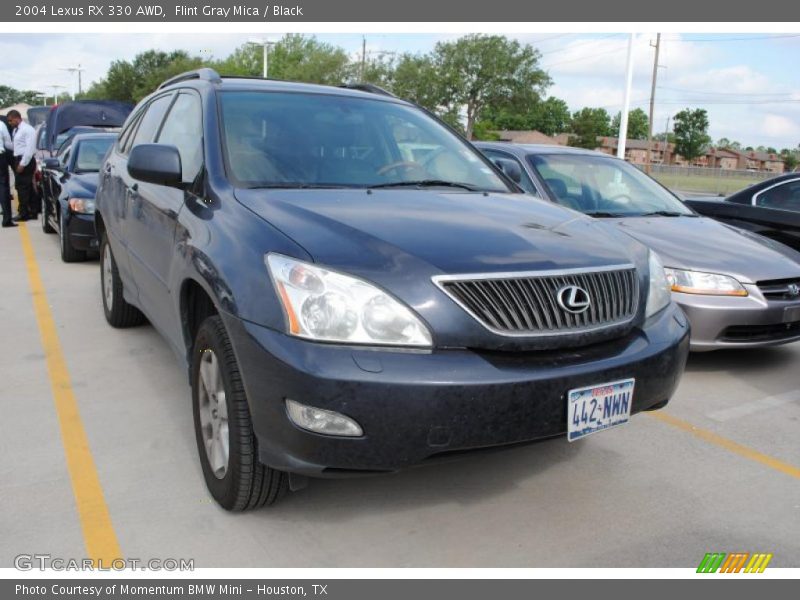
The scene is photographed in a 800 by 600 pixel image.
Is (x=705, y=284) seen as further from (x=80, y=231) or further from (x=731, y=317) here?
(x=80, y=231)

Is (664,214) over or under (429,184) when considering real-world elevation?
under

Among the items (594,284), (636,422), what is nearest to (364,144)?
(594,284)

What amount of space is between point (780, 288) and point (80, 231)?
7.01 meters

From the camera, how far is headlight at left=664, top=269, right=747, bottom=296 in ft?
16.2

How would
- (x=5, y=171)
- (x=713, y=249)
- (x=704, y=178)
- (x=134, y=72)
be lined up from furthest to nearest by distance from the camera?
1. (x=134, y=72)
2. (x=704, y=178)
3. (x=5, y=171)
4. (x=713, y=249)

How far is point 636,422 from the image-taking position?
13.8ft

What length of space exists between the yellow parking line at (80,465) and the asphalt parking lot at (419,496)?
0.01m

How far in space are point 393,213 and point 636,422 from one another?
205 centimetres

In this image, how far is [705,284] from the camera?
4.95m

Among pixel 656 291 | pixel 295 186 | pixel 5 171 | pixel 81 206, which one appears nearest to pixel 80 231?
pixel 81 206

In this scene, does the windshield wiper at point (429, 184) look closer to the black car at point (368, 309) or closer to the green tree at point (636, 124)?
the black car at point (368, 309)

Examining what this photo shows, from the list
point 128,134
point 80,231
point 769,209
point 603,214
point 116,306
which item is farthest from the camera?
point 80,231

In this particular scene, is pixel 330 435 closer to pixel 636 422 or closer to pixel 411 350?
pixel 411 350

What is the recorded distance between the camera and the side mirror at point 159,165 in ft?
11.2
